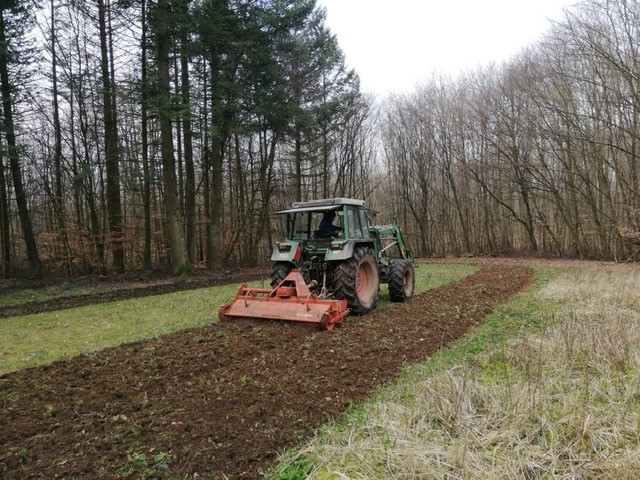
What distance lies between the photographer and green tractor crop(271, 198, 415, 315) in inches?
262

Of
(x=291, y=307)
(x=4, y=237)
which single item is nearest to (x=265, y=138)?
(x=4, y=237)

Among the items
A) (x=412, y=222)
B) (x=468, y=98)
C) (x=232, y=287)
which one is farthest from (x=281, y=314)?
(x=412, y=222)

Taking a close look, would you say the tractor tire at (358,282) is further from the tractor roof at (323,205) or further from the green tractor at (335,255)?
the tractor roof at (323,205)

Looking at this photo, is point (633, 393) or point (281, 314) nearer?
point (633, 393)

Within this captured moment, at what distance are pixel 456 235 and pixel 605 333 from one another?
25.2m

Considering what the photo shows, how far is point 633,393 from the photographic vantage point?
2.99m

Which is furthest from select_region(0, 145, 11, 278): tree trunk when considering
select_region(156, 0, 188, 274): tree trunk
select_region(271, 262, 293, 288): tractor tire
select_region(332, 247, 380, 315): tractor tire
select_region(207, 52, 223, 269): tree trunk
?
select_region(332, 247, 380, 315): tractor tire

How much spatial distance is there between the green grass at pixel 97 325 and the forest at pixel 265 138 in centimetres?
542

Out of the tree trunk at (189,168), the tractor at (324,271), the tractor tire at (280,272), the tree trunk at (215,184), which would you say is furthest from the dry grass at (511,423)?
the tree trunk at (189,168)

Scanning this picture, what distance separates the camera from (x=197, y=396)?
3576mm

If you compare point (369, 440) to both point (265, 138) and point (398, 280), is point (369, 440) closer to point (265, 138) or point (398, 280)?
point (398, 280)

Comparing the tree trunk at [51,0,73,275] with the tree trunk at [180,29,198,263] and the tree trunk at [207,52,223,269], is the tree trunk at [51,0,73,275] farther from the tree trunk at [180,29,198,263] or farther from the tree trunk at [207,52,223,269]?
the tree trunk at [207,52,223,269]

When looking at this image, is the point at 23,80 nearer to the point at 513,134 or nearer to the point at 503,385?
the point at 503,385

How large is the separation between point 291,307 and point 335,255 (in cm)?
125
